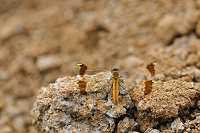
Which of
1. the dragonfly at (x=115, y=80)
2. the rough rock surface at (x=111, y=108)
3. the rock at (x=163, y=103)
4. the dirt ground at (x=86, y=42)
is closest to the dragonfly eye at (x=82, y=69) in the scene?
the dragonfly at (x=115, y=80)

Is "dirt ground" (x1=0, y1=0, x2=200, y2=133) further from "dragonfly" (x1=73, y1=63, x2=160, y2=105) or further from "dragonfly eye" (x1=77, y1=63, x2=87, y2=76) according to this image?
"dragonfly eye" (x1=77, y1=63, x2=87, y2=76)

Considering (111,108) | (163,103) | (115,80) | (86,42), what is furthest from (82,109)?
(86,42)

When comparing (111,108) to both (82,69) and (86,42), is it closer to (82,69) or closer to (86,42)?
(82,69)

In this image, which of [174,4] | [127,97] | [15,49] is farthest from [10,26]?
[127,97]

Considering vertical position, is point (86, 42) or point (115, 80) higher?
point (86, 42)

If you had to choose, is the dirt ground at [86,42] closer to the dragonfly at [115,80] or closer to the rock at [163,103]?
the dragonfly at [115,80]

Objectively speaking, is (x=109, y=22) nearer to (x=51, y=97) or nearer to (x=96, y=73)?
(x=96, y=73)

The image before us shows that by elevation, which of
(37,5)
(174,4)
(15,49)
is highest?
(37,5)

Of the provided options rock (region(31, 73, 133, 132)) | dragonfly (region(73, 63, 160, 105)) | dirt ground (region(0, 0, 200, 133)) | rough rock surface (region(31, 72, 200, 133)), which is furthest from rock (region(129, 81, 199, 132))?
dirt ground (region(0, 0, 200, 133))
